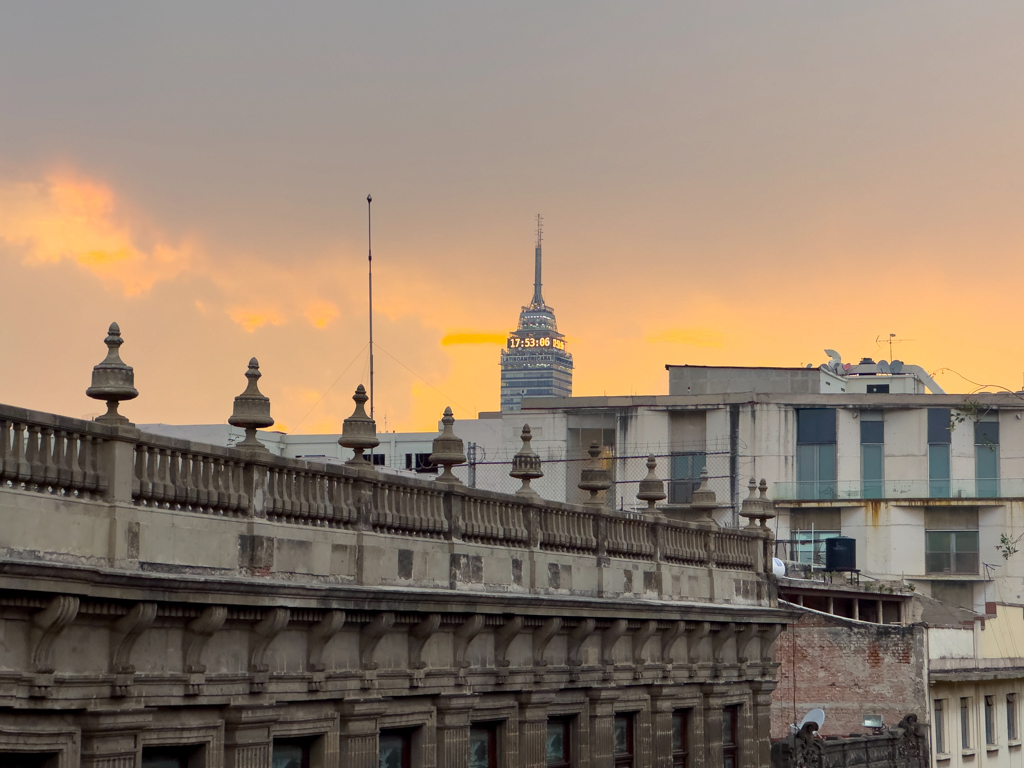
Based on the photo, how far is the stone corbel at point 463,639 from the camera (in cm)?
2241

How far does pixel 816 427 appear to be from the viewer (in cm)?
6862

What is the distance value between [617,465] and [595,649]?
41.6 metres

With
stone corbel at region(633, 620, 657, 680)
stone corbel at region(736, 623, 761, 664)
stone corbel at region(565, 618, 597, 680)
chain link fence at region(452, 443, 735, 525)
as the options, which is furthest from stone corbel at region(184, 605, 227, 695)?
chain link fence at region(452, 443, 735, 525)

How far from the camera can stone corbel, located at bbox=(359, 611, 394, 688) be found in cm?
2009

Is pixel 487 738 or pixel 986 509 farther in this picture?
pixel 986 509

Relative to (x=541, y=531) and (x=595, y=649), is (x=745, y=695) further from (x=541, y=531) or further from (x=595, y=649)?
(x=541, y=531)

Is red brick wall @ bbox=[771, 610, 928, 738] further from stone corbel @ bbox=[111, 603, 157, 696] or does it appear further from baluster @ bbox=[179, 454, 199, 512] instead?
stone corbel @ bbox=[111, 603, 157, 696]

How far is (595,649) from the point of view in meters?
26.9

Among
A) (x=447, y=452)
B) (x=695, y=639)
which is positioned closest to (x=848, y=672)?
(x=695, y=639)

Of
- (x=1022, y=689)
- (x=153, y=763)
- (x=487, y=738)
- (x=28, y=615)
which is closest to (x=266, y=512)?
(x=153, y=763)

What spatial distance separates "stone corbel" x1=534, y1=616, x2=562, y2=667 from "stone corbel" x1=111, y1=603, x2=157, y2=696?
9342mm

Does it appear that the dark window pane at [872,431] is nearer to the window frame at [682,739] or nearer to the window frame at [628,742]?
the window frame at [682,739]

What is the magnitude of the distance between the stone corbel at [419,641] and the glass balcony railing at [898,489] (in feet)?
157

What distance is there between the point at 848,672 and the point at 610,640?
15.4m
